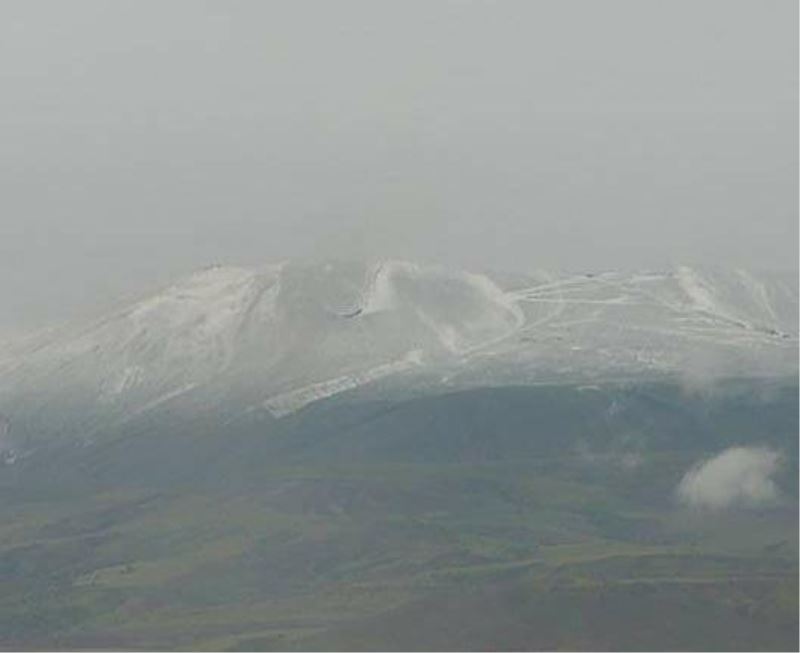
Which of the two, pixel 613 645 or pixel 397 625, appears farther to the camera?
pixel 397 625

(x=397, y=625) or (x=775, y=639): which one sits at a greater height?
(x=397, y=625)

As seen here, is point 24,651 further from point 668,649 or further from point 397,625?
point 668,649

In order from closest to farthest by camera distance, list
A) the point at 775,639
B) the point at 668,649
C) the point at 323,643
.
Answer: the point at 775,639 → the point at 668,649 → the point at 323,643

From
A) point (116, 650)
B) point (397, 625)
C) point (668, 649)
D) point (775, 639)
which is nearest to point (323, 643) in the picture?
point (397, 625)

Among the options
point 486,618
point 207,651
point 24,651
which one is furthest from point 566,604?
point 24,651

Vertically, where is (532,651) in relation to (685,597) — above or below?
below

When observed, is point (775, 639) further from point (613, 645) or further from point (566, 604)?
point (566, 604)

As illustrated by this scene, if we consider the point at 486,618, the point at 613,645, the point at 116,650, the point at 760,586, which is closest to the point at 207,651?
the point at 116,650

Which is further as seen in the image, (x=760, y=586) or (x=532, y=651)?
(x=760, y=586)

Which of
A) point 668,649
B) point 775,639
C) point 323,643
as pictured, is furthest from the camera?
point 323,643
